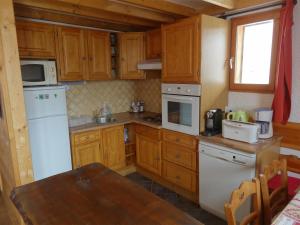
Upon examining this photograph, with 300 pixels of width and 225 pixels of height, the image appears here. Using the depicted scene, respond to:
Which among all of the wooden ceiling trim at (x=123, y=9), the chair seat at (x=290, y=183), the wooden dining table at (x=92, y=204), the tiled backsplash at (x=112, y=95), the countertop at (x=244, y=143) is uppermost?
the wooden ceiling trim at (x=123, y=9)

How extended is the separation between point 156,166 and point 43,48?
214 centimetres

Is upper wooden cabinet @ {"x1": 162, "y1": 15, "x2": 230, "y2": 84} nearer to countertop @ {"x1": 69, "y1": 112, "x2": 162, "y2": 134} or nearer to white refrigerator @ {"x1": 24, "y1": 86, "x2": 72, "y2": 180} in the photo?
countertop @ {"x1": 69, "y1": 112, "x2": 162, "y2": 134}

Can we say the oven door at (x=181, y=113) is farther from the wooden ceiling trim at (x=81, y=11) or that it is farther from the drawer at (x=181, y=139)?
the wooden ceiling trim at (x=81, y=11)

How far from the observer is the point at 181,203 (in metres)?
2.64

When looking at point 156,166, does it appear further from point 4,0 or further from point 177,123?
point 4,0

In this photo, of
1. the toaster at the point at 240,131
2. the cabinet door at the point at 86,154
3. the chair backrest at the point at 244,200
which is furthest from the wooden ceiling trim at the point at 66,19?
the chair backrest at the point at 244,200

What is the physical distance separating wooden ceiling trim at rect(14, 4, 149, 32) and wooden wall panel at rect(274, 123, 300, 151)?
2.35m

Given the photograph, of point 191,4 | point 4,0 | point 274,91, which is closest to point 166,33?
point 191,4

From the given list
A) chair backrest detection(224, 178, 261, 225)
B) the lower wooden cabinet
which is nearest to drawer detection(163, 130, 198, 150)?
the lower wooden cabinet

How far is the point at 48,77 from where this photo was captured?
8.32 feet

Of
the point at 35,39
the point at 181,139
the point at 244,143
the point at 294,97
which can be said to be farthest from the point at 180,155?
the point at 35,39

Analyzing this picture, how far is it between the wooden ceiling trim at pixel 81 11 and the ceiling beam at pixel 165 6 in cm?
52

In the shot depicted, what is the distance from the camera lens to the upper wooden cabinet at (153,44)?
10.0 feet

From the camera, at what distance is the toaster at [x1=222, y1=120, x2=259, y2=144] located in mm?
2043
